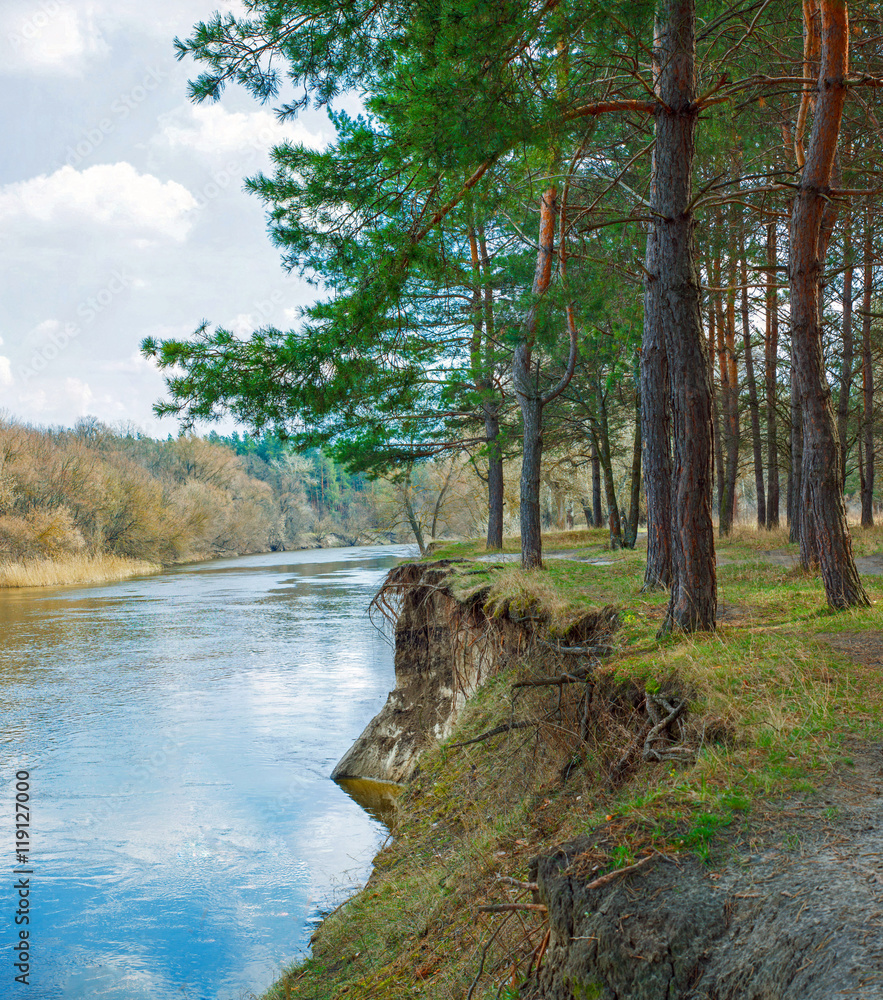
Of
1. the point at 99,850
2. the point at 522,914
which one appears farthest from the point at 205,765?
the point at 522,914

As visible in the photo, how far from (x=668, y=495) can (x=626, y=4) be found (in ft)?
16.4

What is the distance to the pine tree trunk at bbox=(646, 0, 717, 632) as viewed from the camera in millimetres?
5957

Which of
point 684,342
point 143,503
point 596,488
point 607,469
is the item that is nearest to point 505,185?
point 684,342

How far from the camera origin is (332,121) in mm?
11867

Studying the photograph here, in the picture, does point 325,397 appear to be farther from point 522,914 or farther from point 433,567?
point 433,567

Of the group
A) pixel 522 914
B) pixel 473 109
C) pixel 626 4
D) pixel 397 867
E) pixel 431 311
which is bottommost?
pixel 397 867

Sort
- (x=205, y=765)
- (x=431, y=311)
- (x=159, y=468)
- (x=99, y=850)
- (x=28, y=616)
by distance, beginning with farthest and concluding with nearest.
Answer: (x=159, y=468) → (x=28, y=616) → (x=431, y=311) → (x=205, y=765) → (x=99, y=850)

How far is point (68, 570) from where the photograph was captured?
35.2 meters

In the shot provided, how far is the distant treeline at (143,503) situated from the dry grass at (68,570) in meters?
0.59

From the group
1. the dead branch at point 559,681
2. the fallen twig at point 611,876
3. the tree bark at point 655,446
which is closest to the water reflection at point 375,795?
the tree bark at point 655,446

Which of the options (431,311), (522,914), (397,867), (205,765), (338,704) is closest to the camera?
(522,914)

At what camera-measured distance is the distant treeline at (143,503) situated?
116 ft

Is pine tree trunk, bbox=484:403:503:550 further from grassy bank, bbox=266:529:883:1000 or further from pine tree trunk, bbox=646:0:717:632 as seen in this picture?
pine tree trunk, bbox=646:0:717:632

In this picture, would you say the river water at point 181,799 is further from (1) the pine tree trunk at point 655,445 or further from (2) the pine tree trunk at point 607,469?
(2) the pine tree trunk at point 607,469
